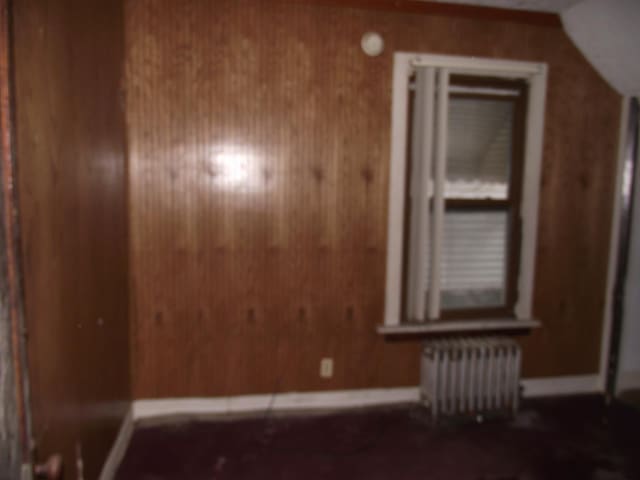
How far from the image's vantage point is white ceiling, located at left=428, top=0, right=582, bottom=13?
9.22ft

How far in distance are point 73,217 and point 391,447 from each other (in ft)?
6.94

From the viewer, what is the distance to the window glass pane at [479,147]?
3.11 m

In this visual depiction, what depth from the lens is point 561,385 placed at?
11.0 feet

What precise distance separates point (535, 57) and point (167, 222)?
270cm

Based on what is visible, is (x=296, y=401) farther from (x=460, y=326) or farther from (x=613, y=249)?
(x=613, y=249)

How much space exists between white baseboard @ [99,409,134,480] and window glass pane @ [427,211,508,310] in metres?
2.19

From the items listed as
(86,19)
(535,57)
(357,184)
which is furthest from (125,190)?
(535,57)

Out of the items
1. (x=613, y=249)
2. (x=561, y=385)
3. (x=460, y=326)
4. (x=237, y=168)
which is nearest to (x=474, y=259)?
(x=460, y=326)

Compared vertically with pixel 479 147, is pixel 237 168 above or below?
below

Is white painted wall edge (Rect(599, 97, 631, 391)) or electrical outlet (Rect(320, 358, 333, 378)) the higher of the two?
white painted wall edge (Rect(599, 97, 631, 391))

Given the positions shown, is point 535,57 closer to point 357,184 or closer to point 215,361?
point 357,184

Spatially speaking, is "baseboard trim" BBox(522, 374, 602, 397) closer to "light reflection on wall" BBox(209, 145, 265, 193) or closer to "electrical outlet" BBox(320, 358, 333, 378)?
"electrical outlet" BBox(320, 358, 333, 378)

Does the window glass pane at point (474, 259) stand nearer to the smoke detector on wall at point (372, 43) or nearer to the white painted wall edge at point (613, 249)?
the white painted wall edge at point (613, 249)

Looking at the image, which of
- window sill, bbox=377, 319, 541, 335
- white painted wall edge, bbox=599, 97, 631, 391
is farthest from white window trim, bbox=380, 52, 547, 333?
white painted wall edge, bbox=599, 97, 631, 391
